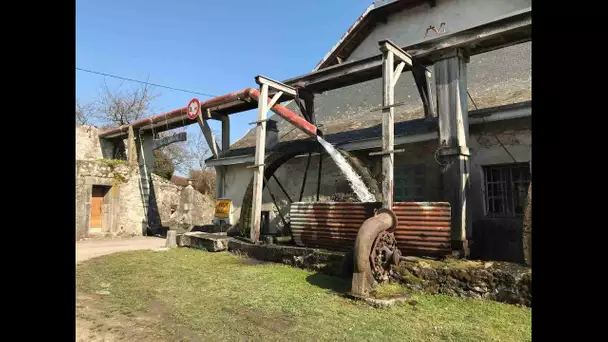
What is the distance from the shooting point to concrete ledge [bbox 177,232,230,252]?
889 centimetres

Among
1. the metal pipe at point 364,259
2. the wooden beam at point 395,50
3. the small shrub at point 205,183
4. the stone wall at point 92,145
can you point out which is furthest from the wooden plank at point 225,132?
the small shrub at point 205,183

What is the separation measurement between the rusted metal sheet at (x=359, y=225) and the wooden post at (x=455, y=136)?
71 centimetres

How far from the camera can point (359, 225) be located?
21.5 feet

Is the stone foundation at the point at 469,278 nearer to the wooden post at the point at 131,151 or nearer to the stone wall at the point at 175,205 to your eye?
the wooden post at the point at 131,151

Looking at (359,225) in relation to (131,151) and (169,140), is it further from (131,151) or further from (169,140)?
(131,151)

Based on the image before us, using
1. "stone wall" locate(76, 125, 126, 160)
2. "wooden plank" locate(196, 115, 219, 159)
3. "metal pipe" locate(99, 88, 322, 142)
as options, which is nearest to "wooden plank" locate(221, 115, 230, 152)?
"wooden plank" locate(196, 115, 219, 159)

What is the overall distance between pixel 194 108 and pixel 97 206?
5.01m

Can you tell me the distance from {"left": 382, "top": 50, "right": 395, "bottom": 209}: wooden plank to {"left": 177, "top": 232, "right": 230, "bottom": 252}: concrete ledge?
14.1 feet

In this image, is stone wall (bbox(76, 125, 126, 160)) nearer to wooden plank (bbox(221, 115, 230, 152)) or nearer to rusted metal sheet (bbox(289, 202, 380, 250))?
wooden plank (bbox(221, 115, 230, 152))

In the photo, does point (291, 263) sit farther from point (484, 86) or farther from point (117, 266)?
point (484, 86)

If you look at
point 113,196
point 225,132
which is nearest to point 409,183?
point 225,132

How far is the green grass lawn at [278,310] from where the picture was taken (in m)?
3.69

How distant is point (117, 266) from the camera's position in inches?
292
